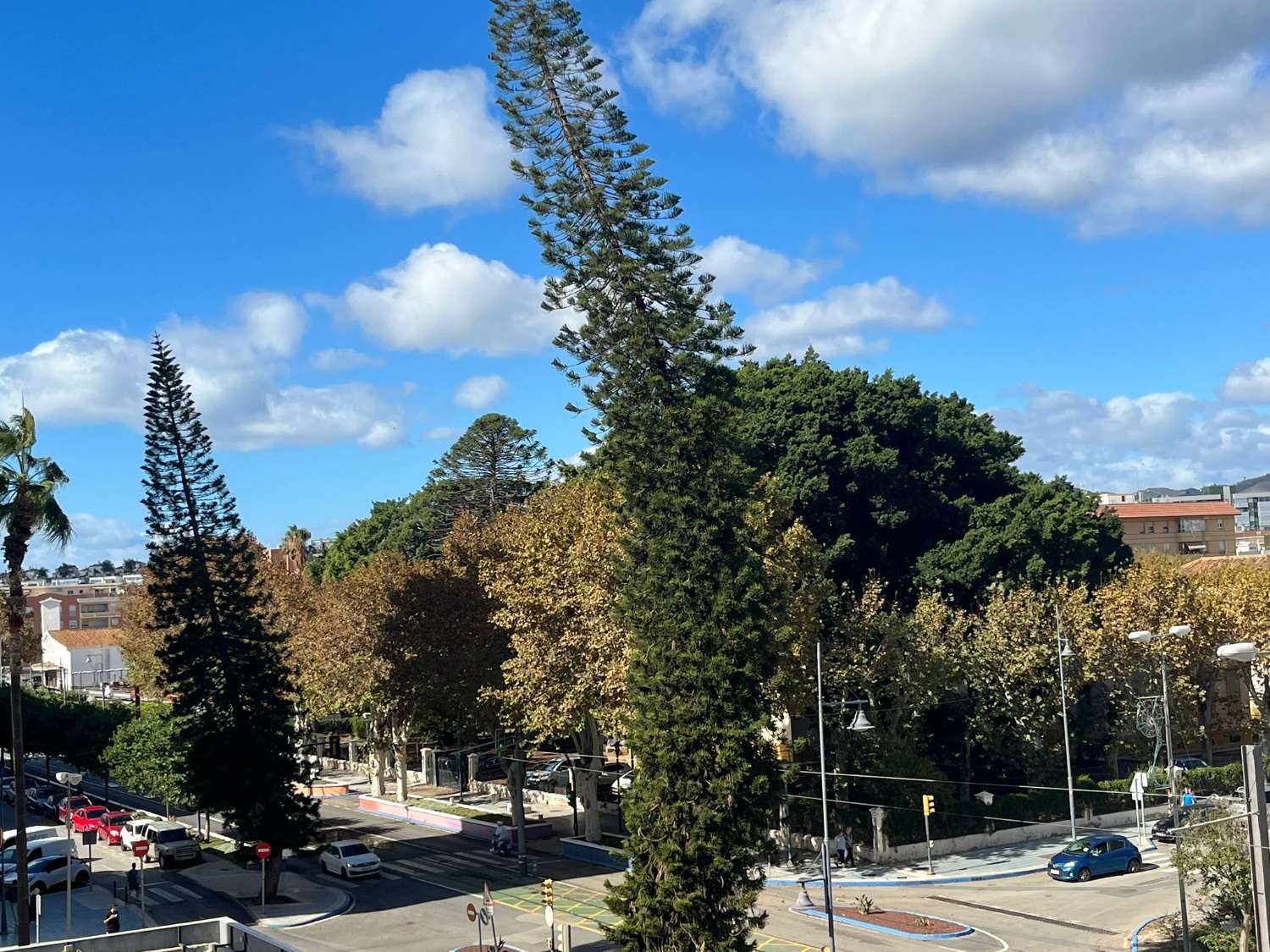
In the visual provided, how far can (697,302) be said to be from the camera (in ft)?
93.3

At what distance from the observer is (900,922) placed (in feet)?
107

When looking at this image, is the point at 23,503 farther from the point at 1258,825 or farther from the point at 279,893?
the point at 1258,825

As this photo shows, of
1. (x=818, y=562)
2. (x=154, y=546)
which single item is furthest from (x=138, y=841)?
(x=818, y=562)

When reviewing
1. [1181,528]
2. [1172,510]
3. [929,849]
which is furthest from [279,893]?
[1172,510]

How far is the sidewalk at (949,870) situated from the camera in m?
38.0

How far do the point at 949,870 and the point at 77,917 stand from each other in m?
27.1

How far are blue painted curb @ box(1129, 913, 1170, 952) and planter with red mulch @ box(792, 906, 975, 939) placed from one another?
3964mm

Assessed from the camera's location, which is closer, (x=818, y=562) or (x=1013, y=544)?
(x=818, y=562)

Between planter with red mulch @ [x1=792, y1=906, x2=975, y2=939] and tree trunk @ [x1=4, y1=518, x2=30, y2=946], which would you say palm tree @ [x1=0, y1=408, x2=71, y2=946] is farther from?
planter with red mulch @ [x1=792, y1=906, x2=975, y2=939]

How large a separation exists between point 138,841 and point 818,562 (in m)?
22.4

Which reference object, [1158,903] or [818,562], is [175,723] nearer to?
[818,562]

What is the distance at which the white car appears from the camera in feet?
133

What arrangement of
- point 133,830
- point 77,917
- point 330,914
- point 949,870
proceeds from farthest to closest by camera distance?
point 133,830
point 949,870
point 330,914
point 77,917

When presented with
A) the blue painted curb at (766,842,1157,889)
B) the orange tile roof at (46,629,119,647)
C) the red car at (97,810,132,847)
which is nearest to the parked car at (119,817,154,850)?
the red car at (97,810,132,847)
